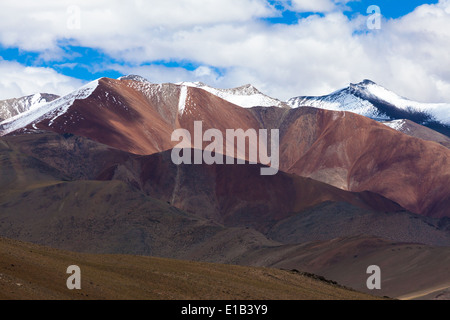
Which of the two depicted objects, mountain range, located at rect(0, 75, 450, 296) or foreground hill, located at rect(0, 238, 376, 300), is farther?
mountain range, located at rect(0, 75, 450, 296)

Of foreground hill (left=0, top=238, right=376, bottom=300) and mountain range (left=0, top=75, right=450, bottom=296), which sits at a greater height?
mountain range (left=0, top=75, right=450, bottom=296)

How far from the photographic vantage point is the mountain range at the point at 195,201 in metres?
110

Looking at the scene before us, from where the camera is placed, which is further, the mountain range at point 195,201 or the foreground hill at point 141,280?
the mountain range at point 195,201

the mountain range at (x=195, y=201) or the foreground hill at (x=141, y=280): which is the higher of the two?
the mountain range at (x=195, y=201)

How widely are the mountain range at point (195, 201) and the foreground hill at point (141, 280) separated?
112 ft

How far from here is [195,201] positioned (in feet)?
513

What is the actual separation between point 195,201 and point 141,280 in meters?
114

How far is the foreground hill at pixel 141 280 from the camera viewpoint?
36.5 metres

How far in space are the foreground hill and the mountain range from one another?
3418cm

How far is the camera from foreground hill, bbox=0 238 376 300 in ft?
120

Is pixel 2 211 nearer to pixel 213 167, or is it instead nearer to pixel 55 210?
pixel 55 210
